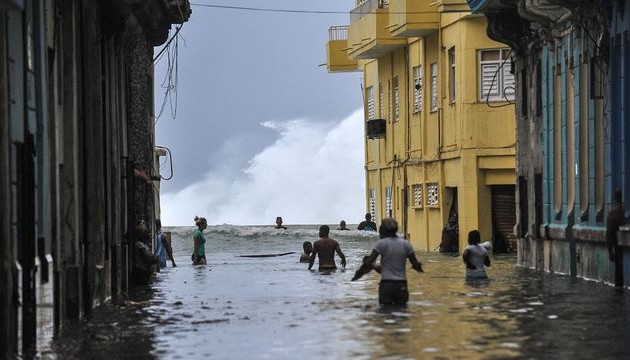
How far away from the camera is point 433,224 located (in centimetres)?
5347

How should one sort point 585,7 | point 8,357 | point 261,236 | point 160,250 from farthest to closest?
point 261,236 < point 160,250 < point 585,7 < point 8,357

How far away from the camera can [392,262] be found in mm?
22750

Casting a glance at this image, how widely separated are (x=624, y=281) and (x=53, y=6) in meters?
10.9

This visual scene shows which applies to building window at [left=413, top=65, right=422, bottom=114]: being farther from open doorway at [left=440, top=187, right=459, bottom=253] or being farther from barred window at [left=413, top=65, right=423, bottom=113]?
open doorway at [left=440, top=187, right=459, bottom=253]

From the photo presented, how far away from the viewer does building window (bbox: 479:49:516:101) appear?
49781mm

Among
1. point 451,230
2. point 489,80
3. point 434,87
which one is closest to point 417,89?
point 434,87

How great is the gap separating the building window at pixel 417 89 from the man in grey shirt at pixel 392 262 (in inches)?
1254

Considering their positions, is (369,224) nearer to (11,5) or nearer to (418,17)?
(418,17)

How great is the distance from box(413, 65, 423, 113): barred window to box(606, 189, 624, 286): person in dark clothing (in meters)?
26.9

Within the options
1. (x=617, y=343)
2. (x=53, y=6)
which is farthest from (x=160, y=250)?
(x=617, y=343)

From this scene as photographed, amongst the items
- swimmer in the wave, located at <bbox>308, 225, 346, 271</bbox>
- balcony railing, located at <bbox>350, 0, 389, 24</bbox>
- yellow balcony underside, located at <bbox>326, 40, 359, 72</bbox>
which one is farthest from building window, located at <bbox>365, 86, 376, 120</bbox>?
swimmer in the wave, located at <bbox>308, 225, 346, 271</bbox>

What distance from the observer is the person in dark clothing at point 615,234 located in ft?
91.8

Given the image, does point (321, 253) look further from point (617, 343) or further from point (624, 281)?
point (617, 343)

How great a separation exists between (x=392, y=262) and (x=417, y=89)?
3301cm
